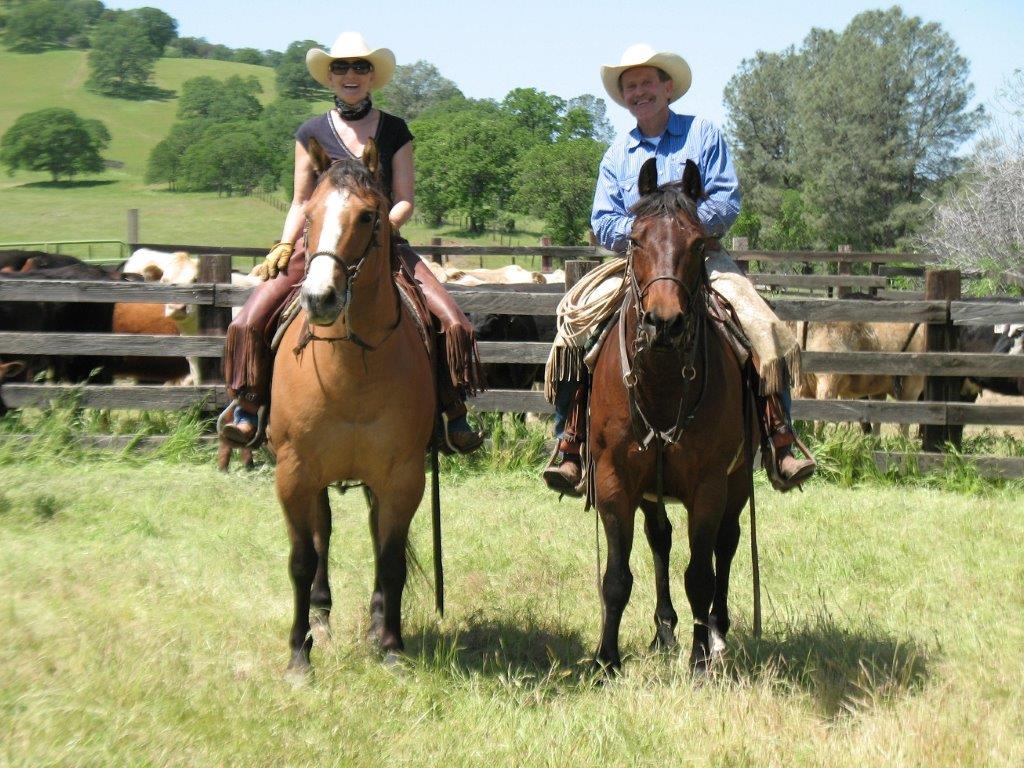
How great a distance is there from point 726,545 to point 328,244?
2698 millimetres

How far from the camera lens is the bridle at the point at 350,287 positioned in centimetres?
441

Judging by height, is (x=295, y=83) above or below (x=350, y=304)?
above

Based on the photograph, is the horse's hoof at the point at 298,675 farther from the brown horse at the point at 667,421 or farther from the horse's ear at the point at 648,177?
the horse's ear at the point at 648,177

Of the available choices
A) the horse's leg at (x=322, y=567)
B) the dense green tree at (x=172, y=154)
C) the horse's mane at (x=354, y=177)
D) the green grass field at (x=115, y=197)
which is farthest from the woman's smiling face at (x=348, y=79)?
the dense green tree at (x=172, y=154)

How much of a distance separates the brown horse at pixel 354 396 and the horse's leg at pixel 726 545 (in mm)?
1634

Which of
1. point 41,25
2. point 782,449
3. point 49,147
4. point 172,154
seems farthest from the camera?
point 41,25

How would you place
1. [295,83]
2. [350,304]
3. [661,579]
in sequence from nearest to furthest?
1. [350,304]
2. [661,579]
3. [295,83]

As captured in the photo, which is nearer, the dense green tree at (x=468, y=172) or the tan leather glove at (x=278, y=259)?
the tan leather glove at (x=278, y=259)

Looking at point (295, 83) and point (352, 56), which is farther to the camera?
point (295, 83)

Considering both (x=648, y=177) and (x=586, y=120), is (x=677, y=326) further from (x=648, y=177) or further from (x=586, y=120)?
(x=586, y=120)

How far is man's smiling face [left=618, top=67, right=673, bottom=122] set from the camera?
5727 mm

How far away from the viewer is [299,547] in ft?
16.7

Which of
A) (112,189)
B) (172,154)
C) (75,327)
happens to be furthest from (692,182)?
(172,154)

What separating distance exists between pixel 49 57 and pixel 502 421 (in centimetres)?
13121
